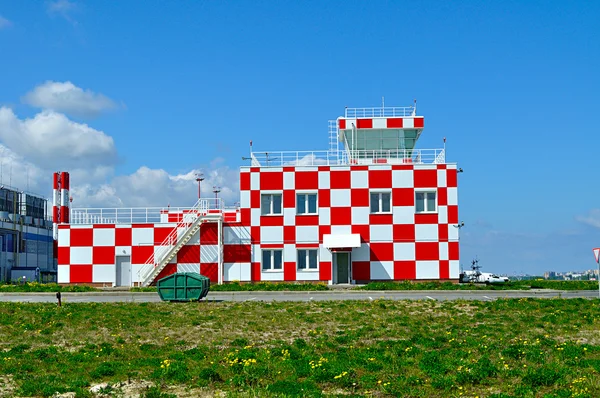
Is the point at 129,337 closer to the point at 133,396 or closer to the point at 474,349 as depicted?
the point at 133,396

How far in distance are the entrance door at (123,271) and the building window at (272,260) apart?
921 cm

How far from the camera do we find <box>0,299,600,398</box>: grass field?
12492mm

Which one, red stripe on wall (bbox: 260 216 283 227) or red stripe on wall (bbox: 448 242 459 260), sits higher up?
red stripe on wall (bbox: 260 216 283 227)

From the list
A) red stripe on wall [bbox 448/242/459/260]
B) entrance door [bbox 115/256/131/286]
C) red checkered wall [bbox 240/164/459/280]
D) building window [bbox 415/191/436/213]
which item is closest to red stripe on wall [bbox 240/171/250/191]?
red checkered wall [bbox 240/164/459/280]

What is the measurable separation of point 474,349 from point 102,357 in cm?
848

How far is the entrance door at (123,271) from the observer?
46531 millimetres

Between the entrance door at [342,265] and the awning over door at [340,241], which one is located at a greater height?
the awning over door at [340,241]

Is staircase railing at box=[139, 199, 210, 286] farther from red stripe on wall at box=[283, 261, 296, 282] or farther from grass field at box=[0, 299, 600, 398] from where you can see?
grass field at box=[0, 299, 600, 398]

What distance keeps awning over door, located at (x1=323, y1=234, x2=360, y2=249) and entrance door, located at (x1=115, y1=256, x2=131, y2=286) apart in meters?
13.5

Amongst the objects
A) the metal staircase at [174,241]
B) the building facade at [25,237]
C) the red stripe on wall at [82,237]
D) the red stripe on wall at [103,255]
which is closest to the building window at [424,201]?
the metal staircase at [174,241]

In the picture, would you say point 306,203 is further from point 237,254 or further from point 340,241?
point 237,254

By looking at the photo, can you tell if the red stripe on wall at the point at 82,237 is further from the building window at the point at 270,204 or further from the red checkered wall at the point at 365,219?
the building window at the point at 270,204

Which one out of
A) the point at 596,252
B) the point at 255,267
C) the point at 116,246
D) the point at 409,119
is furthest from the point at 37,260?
the point at 596,252

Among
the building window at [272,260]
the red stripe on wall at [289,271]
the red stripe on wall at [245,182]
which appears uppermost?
the red stripe on wall at [245,182]
